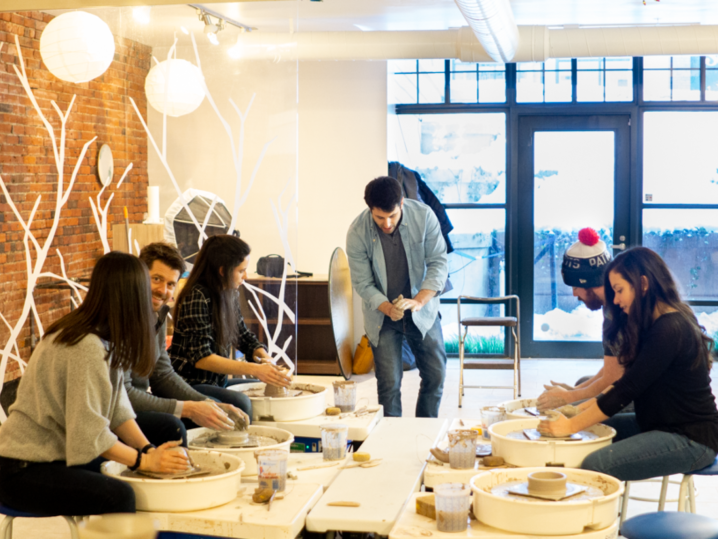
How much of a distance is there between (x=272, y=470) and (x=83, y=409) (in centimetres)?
53

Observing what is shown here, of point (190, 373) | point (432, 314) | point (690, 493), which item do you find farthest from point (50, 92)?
point (690, 493)

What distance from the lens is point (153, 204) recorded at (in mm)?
3912

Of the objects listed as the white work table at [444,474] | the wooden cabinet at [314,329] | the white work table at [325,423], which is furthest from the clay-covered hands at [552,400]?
the wooden cabinet at [314,329]

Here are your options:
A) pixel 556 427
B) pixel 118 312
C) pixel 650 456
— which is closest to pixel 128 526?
pixel 118 312

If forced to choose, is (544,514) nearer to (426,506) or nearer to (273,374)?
(426,506)

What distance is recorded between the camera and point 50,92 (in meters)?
3.72

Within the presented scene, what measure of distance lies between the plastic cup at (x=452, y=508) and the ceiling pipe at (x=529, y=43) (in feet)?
15.3

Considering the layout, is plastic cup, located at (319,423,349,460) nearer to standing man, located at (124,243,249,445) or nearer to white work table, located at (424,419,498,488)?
white work table, located at (424,419,498,488)

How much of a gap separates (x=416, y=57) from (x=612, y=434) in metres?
4.36

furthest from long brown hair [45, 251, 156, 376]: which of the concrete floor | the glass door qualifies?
the glass door

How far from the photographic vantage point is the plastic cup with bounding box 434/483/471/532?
1.90 meters

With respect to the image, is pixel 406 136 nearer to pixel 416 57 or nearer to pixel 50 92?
pixel 416 57

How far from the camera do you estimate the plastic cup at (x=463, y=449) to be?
2.35m

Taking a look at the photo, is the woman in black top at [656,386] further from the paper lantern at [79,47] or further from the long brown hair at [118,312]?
the paper lantern at [79,47]
